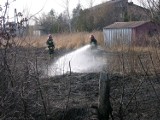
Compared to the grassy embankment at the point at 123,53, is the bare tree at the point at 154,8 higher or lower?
higher

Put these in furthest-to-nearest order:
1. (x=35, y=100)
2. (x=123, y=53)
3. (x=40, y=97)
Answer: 1. (x=123, y=53)
2. (x=40, y=97)
3. (x=35, y=100)

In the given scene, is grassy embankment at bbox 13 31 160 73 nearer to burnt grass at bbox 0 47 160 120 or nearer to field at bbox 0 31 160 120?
field at bbox 0 31 160 120

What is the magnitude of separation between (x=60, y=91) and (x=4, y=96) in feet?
9.32

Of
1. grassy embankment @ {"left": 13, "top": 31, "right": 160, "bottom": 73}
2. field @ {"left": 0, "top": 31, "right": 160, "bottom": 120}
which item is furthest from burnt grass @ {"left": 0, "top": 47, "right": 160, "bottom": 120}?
grassy embankment @ {"left": 13, "top": 31, "right": 160, "bottom": 73}

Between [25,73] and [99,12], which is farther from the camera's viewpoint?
[99,12]

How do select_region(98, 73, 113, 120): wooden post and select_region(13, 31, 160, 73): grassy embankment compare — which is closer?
select_region(98, 73, 113, 120): wooden post

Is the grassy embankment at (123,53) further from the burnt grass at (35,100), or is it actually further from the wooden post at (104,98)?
the wooden post at (104,98)

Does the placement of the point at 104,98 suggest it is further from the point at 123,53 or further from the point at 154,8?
the point at 123,53

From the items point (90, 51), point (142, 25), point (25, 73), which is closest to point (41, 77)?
point (25, 73)

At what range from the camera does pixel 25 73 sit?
654 centimetres

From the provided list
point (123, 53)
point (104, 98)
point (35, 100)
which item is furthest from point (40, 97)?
point (123, 53)

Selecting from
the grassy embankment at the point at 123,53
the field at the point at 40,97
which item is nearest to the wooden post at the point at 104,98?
the field at the point at 40,97

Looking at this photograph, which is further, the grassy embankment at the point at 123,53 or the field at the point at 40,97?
the grassy embankment at the point at 123,53

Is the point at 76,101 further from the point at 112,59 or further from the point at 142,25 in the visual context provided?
the point at 142,25
